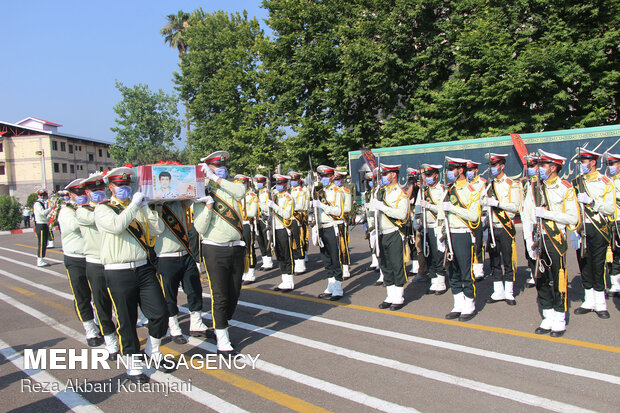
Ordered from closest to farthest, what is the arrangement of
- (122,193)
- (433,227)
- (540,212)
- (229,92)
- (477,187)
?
(122,193)
(540,212)
(477,187)
(433,227)
(229,92)

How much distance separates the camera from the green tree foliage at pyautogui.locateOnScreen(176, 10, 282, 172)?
30422mm

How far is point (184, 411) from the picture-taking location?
4109 millimetres

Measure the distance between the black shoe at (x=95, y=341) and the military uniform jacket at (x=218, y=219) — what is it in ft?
6.84

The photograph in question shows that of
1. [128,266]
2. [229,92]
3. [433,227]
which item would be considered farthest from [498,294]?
[229,92]

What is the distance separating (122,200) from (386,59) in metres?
19.2

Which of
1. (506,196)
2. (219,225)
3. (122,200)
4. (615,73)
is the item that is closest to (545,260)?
(506,196)

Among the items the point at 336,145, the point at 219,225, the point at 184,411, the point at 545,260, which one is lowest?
the point at 184,411

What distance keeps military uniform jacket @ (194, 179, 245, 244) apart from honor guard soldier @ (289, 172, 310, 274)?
409cm

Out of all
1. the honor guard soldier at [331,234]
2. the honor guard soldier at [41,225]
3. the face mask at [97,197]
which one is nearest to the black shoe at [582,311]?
the honor guard soldier at [331,234]

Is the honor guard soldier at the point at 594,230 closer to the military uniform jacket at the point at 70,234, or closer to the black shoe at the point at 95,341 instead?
the black shoe at the point at 95,341

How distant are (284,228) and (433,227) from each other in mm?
3026

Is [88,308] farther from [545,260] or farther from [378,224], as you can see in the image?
[545,260]

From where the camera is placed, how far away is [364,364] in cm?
498

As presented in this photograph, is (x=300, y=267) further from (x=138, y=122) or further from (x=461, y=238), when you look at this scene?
(x=138, y=122)
